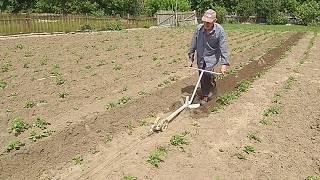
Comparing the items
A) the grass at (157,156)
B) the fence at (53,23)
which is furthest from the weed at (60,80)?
the fence at (53,23)

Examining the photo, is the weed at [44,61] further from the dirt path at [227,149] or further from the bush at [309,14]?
the bush at [309,14]

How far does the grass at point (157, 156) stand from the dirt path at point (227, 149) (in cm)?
8

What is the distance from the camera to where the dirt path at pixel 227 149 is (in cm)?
538

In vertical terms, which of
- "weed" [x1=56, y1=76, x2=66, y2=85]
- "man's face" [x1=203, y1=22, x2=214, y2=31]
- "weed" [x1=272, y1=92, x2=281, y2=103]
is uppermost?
"man's face" [x1=203, y1=22, x2=214, y2=31]

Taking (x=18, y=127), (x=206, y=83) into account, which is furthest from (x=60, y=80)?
(x=206, y=83)

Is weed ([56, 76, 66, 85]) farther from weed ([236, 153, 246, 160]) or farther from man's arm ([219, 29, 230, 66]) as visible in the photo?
weed ([236, 153, 246, 160])

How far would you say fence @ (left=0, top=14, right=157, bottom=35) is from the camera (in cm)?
2600

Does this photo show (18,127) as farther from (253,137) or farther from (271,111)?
(271,111)

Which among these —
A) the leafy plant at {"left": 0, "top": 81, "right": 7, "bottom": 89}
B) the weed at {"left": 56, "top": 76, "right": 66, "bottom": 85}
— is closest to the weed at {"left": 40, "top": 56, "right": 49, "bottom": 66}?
the weed at {"left": 56, "top": 76, "right": 66, "bottom": 85}

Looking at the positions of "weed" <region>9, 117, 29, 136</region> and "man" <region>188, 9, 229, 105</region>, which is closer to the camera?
"weed" <region>9, 117, 29, 136</region>

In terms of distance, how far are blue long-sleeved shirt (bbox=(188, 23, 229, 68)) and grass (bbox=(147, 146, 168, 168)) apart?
9.41ft

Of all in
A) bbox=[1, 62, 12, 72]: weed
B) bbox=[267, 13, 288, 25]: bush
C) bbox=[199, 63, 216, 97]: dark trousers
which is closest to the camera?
bbox=[199, 63, 216, 97]: dark trousers

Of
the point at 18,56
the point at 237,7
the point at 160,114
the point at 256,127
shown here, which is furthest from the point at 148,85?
the point at 237,7

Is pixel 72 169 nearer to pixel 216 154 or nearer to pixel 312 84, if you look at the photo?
pixel 216 154
